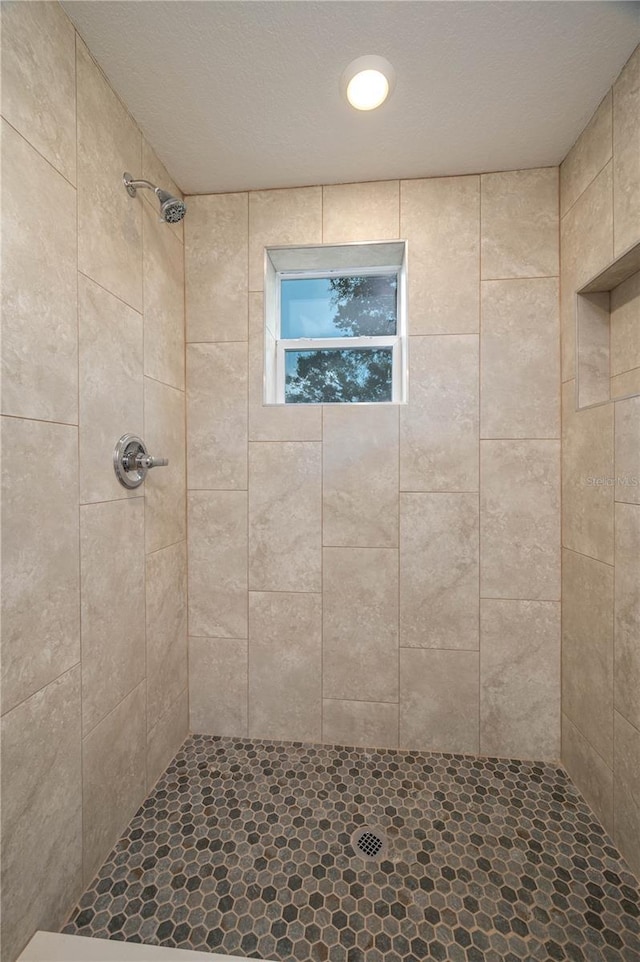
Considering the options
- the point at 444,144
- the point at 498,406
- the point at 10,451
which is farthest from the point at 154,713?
the point at 444,144

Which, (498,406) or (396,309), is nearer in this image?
(498,406)

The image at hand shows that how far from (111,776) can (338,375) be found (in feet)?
5.08

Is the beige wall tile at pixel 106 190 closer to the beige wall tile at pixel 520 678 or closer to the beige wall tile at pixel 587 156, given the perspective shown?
the beige wall tile at pixel 587 156

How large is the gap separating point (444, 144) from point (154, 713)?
2.17 metres

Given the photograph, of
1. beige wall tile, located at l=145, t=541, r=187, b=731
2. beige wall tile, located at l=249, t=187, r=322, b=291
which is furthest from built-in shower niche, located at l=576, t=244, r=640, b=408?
beige wall tile, located at l=145, t=541, r=187, b=731

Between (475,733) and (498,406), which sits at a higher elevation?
(498,406)

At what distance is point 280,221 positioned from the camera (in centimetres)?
157

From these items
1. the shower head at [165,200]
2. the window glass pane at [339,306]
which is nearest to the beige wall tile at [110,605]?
the shower head at [165,200]

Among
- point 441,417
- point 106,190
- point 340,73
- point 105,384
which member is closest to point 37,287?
point 105,384

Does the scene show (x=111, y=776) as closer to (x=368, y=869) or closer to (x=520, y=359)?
(x=368, y=869)

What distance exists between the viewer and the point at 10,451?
0.81m

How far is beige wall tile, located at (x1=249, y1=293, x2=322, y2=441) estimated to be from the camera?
1558mm

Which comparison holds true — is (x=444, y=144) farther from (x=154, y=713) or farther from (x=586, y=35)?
(x=154, y=713)

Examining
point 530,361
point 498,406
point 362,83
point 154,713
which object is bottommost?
point 154,713
